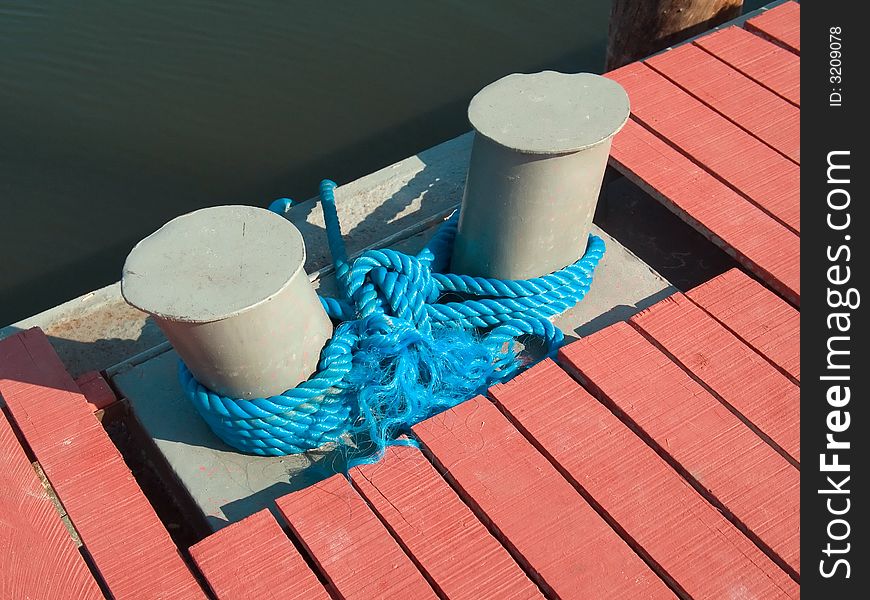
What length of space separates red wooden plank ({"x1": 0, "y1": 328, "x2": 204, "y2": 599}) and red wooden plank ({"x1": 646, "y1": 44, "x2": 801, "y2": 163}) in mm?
2954

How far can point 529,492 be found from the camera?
2746mm

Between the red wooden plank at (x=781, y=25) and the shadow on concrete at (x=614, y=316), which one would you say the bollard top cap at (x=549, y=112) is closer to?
the shadow on concrete at (x=614, y=316)

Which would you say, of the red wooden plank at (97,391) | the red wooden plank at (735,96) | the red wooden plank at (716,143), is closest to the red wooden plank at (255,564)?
the red wooden plank at (97,391)

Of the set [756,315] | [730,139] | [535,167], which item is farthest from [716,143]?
[535,167]

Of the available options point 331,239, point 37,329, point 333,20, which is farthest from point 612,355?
point 333,20

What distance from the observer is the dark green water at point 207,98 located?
529cm

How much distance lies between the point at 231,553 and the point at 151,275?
0.87 m

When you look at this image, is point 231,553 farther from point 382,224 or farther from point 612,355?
point 382,224

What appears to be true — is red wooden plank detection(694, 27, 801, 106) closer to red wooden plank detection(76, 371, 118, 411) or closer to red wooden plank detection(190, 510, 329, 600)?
red wooden plank detection(190, 510, 329, 600)

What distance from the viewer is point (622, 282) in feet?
11.6

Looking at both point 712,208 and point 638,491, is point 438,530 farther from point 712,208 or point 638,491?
point 712,208

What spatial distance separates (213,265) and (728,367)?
1.78 metres

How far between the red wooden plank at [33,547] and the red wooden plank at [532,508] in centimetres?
112

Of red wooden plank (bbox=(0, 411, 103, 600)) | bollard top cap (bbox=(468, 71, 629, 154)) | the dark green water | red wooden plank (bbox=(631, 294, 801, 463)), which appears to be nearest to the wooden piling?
the dark green water
